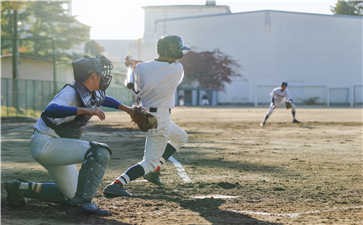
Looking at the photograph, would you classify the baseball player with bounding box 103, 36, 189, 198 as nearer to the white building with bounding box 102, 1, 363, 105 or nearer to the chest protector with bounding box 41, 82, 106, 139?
the chest protector with bounding box 41, 82, 106, 139

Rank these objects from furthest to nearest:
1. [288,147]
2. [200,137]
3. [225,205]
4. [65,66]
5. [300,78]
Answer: [300,78] → [65,66] → [200,137] → [288,147] → [225,205]

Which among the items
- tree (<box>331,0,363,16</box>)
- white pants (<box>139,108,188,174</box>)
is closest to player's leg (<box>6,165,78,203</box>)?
white pants (<box>139,108,188,174</box>)

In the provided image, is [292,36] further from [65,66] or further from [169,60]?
[169,60]

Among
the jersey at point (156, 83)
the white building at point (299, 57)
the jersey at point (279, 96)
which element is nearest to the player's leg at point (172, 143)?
the jersey at point (156, 83)

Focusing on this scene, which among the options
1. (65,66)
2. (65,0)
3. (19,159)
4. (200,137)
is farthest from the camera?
(65,0)

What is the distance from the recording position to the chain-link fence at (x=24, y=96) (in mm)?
32562

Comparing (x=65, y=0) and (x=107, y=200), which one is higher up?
(x=65, y=0)

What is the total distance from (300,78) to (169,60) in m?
62.2

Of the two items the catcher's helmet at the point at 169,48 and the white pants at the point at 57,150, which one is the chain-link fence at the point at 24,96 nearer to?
the catcher's helmet at the point at 169,48

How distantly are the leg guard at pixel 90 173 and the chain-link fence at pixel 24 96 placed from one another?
26845 mm

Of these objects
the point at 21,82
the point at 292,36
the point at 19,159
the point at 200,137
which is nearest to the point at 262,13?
the point at 292,36

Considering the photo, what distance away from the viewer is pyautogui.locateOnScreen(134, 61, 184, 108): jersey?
720 cm

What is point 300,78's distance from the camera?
224ft

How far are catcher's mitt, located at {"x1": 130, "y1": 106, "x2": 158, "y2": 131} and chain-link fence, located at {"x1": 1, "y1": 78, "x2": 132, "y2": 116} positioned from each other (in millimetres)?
26207
